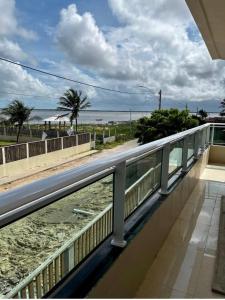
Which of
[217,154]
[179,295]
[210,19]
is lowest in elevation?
[179,295]

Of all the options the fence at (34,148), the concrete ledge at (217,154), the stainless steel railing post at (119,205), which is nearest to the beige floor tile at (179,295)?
the stainless steel railing post at (119,205)

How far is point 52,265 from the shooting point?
4.33ft

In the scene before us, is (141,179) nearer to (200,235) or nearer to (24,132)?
(200,235)

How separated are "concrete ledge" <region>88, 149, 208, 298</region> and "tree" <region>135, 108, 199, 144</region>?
14119 mm

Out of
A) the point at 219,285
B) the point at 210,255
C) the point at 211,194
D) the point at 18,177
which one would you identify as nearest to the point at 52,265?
the point at 219,285

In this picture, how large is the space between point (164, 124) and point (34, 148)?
7.76 metres

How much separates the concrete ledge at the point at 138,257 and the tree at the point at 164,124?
14.1 m

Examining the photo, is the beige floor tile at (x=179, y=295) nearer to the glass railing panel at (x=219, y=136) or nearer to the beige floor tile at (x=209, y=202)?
the beige floor tile at (x=209, y=202)

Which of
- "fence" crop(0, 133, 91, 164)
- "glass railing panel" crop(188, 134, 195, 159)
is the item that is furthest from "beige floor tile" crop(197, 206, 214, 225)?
"fence" crop(0, 133, 91, 164)

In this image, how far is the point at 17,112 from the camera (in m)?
26.7

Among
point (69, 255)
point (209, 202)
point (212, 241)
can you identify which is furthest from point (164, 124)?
point (69, 255)

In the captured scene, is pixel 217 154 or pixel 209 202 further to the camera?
pixel 217 154

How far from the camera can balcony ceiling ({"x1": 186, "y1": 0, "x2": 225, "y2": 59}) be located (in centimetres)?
294

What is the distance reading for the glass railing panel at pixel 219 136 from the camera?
6.80 meters
